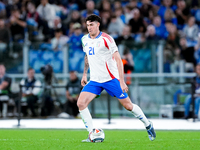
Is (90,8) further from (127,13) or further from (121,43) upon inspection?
(121,43)

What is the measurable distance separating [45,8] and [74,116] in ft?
21.0

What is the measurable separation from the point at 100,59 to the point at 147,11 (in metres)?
10.5

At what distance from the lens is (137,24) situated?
16.5 meters

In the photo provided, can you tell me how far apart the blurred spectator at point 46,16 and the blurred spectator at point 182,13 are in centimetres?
544

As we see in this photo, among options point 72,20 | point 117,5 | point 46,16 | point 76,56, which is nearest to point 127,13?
point 117,5

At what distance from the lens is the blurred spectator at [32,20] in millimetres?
17388

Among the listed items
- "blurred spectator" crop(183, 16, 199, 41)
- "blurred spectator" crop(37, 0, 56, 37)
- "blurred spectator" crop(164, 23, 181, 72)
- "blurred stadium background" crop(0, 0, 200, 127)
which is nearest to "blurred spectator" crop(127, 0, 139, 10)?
"blurred stadium background" crop(0, 0, 200, 127)

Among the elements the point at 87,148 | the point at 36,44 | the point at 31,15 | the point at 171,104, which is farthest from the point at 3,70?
the point at 87,148

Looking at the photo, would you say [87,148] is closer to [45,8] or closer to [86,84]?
[86,84]

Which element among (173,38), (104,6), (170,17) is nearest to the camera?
(173,38)

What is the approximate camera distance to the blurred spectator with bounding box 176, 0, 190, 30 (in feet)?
58.9

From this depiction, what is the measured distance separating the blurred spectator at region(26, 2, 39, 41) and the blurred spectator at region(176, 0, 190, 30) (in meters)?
6.14

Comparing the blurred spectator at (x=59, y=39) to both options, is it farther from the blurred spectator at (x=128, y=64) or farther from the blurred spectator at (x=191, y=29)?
the blurred spectator at (x=191, y=29)

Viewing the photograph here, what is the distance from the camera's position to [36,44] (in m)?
15.2
